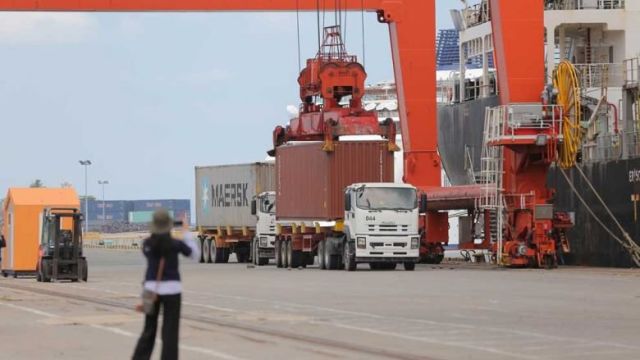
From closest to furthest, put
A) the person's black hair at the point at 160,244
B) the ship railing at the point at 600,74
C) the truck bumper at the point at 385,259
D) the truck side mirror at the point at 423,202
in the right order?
the person's black hair at the point at 160,244
the truck side mirror at the point at 423,202
the truck bumper at the point at 385,259
the ship railing at the point at 600,74

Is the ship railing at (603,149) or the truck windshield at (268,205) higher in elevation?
the ship railing at (603,149)

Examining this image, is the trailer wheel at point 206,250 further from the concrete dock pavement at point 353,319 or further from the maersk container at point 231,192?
the concrete dock pavement at point 353,319

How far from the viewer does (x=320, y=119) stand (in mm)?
46031

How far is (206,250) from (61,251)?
2058 centimetres

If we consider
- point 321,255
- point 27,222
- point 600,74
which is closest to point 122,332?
point 27,222

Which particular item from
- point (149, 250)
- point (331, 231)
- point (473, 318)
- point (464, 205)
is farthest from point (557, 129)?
point (149, 250)

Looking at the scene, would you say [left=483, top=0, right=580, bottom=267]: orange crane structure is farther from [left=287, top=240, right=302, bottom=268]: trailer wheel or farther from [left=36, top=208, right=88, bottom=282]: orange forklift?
[left=36, top=208, right=88, bottom=282]: orange forklift

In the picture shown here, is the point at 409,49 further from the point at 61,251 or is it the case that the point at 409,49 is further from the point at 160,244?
the point at 160,244

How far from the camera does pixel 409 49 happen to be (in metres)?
45.8

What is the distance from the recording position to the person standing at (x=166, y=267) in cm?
1149

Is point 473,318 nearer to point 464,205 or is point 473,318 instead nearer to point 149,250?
point 149,250

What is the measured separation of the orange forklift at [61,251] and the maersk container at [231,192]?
15993 mm

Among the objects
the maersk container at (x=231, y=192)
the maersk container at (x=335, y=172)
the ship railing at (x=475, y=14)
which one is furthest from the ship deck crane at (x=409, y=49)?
the ship railing at (x=475, y=14)

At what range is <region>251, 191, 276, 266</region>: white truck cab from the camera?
4928cm
